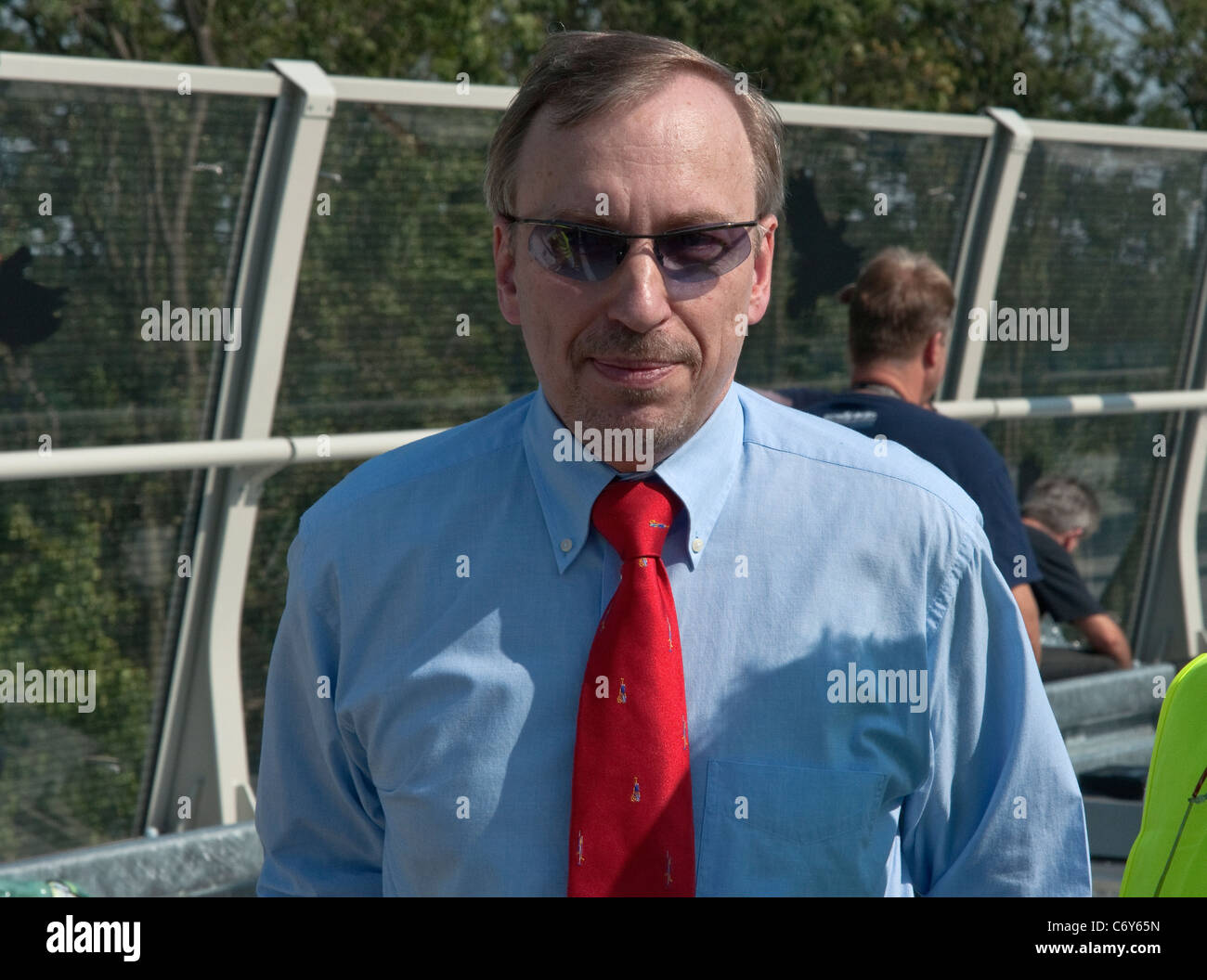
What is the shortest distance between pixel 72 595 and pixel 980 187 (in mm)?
4018

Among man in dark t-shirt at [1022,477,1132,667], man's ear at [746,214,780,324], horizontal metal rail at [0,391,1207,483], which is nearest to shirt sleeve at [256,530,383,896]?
man's ear at [746,214,780,324]

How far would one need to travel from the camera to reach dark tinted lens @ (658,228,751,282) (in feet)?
6.34

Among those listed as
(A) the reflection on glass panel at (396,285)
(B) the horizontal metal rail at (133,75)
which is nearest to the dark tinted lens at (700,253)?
(B) the horizontal metal rail at (133,75)

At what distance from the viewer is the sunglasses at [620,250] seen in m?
1.93

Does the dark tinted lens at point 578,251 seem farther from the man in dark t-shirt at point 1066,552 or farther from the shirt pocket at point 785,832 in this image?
the man in dark t-shirt at point 1066,552

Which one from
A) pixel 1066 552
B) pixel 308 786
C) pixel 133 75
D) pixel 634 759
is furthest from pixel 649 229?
pixel 1066 552

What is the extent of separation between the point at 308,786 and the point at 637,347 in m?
0.82

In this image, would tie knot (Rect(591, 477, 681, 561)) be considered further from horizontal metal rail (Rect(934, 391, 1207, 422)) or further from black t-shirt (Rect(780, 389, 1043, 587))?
horizontal metal rail (Rect(934, 391, 1207, 422))

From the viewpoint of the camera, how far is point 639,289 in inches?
76.0

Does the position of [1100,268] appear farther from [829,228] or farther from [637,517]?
[637,517]

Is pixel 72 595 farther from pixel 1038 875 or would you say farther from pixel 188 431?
pixel 1038 875

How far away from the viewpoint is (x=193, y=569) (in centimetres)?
444

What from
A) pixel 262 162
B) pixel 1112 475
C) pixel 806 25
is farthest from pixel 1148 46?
pixel 262 162

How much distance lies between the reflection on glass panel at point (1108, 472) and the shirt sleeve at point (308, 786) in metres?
4.93
